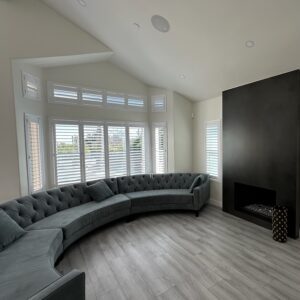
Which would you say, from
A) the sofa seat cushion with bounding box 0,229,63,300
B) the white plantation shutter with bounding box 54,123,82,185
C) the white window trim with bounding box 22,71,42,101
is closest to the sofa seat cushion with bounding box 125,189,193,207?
the white plantation shutter with bounding box 54,123,82,185

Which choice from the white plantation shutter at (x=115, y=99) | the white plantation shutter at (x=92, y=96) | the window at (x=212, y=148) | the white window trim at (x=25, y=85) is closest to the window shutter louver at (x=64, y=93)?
the white plantation shutter at (x=92, y=96)

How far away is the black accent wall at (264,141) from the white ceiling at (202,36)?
1.01 feet

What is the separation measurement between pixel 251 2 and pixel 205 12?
0.54 meters

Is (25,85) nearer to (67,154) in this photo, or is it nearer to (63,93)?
(63,93)

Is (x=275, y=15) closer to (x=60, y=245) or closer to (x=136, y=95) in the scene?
(x=136, y=95)

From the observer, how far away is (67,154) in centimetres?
408

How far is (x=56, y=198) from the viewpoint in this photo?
3326 mm

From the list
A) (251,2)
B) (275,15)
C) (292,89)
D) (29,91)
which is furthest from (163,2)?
(29,91)

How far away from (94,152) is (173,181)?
6.97 ft

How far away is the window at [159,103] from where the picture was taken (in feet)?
16.6

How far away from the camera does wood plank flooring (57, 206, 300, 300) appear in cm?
203

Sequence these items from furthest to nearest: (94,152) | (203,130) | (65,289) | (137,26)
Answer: (203,130) → (94,152) → (137,26) → (65,289)

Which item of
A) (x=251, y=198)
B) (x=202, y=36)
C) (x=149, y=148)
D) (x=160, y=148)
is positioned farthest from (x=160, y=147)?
(x=202, y=36)

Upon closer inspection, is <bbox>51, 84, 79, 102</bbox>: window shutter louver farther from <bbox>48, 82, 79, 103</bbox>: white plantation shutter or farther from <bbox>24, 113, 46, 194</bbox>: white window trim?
<bbox>24, 113, 46, 194</bbox>: white window trim
